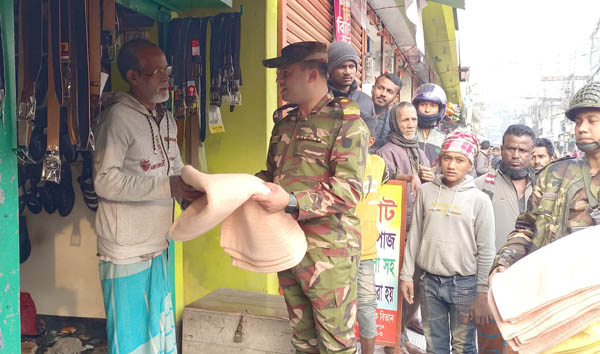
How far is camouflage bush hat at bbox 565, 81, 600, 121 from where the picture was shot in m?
1.72

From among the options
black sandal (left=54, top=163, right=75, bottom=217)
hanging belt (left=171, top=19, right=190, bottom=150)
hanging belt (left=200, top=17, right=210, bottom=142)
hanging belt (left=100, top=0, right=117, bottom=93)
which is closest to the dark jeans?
hanging belt (left=200, top=17, right=210, bottom=142)

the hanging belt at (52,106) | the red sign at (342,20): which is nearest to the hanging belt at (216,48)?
the hanging belt at (52,106)

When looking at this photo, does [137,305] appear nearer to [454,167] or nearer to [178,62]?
[178,62]

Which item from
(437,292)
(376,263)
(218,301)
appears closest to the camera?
(437,292)

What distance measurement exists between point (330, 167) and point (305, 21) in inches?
109

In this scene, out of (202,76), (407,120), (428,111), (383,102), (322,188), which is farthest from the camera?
(428,111)

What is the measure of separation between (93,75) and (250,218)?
104 centimetres

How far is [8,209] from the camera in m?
1.71

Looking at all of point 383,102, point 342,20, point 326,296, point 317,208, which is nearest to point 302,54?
point 317,208

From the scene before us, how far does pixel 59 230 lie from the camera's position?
11.1 feet

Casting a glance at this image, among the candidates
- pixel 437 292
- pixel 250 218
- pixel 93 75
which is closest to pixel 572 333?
pixel 250 218

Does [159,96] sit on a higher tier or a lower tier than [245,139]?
higher

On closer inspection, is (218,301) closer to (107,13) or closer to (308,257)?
(308,257)

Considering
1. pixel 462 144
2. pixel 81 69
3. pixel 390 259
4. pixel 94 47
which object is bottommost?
pixel 390 259
